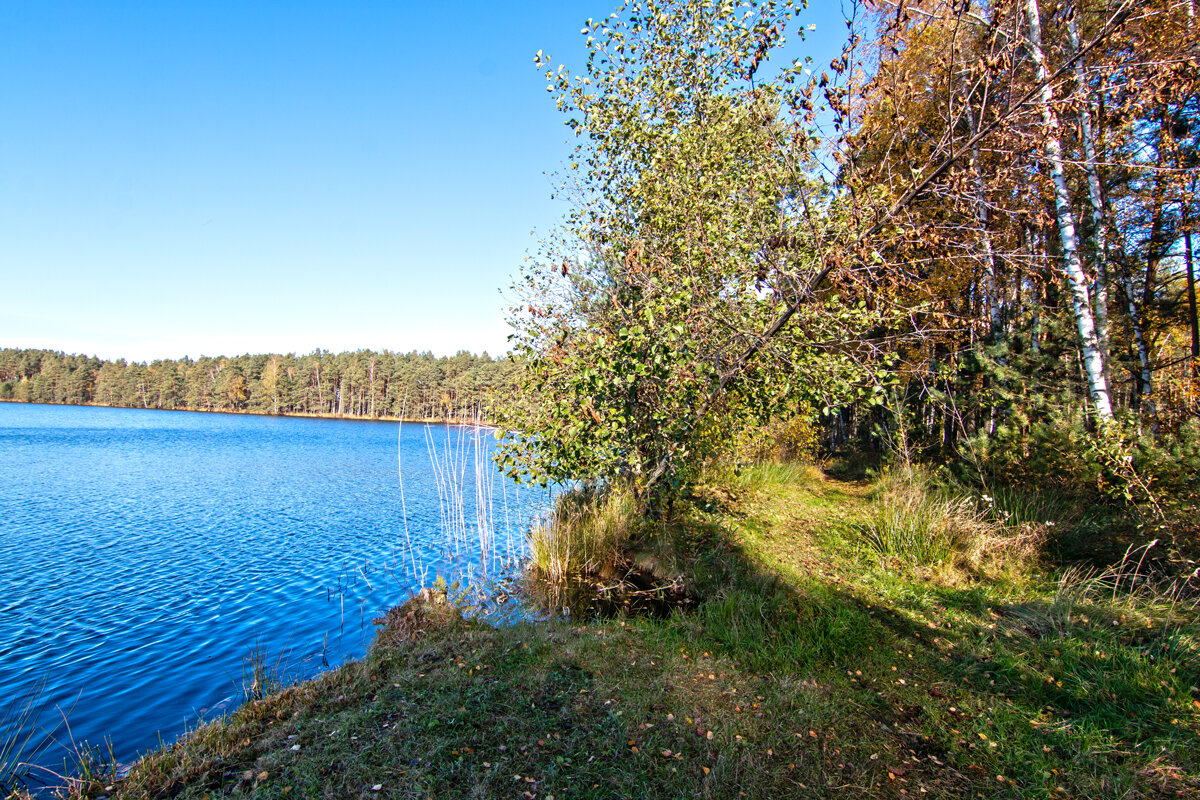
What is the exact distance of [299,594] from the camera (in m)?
8.11

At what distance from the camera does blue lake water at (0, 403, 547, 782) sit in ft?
17.7

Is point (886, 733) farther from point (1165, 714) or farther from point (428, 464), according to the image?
point (428, 464)

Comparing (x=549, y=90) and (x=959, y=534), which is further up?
(x=549, y=90)

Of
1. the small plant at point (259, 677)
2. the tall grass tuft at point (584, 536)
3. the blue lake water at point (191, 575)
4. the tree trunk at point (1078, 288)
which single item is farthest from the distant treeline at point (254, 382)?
the tree trunk at point (1078, 288)

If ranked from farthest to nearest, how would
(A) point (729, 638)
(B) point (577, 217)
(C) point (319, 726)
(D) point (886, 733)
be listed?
(B) point (577, 217), (A) point (729, 638), (C) point (319, 726), (D) point (886, 733)

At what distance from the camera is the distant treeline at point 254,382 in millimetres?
78188

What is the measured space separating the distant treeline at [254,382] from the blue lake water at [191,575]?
177ft

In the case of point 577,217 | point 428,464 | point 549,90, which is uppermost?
point 549,90

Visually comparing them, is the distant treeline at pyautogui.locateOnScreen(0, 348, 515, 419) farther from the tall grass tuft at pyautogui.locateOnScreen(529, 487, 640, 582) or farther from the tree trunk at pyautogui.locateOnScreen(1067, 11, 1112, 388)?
the tree trunk at pyautogui.locateOnScreen(1067, 11, 1112, 388)

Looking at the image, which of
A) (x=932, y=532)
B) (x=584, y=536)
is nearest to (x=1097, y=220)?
(x=932, y=532)

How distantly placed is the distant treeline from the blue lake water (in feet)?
177

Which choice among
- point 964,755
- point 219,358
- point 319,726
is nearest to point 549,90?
point 319,726

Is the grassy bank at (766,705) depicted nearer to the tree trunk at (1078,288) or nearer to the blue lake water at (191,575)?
the blue lake water at (191,575)

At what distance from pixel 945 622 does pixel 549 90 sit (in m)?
8.07
